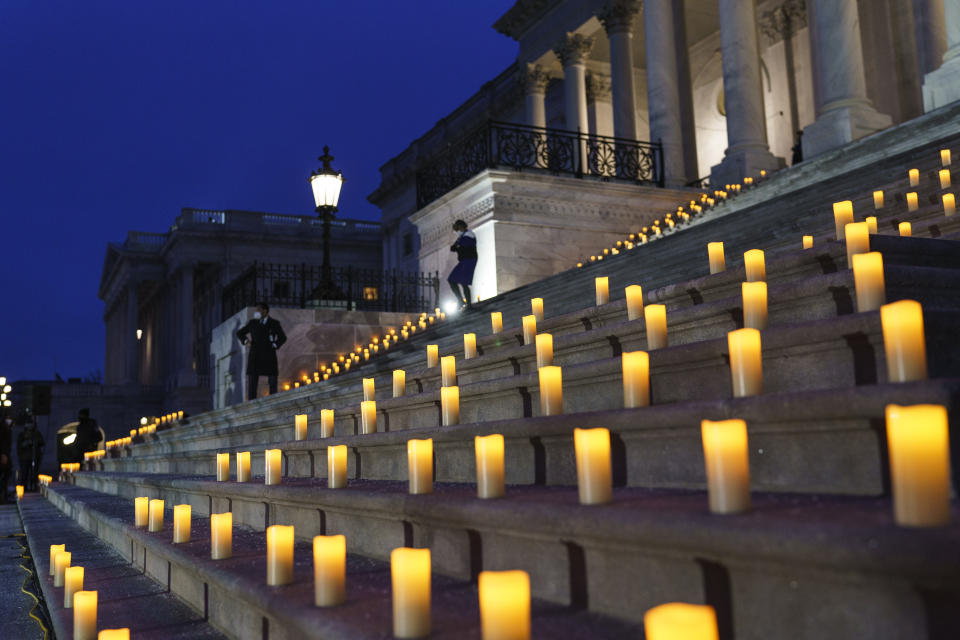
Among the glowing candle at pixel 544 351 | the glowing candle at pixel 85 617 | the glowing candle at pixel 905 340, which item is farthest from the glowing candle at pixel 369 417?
the glowing candle at pixel 905 340

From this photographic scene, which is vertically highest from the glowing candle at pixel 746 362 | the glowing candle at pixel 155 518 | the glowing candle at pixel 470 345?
the glowing candle at pixel 470 345

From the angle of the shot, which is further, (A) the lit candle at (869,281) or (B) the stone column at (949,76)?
(B) the stone column at (949,76)

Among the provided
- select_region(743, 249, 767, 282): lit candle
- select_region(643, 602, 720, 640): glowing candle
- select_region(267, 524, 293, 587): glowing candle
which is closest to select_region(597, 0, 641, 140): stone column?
select_region(743, 249, 767, 282): lit candle

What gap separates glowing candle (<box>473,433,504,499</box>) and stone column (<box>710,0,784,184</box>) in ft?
53.8

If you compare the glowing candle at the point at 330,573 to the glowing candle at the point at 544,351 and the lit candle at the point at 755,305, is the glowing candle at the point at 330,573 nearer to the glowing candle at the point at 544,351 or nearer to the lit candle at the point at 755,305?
the lit candle at the point at 755,305

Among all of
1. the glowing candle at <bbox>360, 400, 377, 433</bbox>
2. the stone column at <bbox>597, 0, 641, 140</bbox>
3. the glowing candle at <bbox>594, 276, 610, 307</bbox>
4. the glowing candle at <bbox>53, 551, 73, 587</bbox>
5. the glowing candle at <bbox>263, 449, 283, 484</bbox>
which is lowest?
the glowing candle at <bbox>53, 551, 73, 587</bbox>

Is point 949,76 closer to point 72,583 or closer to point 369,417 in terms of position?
point 369,417

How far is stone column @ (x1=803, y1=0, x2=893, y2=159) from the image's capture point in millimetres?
14766

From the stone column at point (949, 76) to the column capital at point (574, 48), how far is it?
574 inches

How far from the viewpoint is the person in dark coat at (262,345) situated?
1345 cm

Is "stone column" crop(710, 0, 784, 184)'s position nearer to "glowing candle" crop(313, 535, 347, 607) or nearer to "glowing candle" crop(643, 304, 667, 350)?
"glowing candle" crop(643, 304, 667, 350)

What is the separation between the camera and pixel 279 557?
2.98 m

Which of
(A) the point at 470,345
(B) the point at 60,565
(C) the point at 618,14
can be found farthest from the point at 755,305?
(C) the point at 618,14

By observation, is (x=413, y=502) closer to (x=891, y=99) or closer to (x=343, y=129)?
(x=891, y=99)
